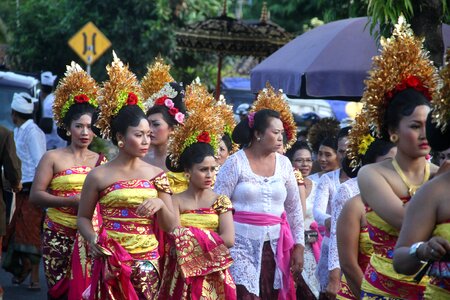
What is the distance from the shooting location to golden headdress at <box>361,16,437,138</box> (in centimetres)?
605

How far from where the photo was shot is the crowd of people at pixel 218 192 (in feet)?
19.8

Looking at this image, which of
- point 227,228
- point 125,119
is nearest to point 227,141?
point 227,228

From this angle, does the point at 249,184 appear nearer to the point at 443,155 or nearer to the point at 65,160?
the point at 65,160

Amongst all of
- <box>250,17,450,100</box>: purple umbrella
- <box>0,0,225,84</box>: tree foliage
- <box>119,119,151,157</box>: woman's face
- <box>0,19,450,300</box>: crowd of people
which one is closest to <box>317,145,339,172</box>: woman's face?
<box>0,19,450,300</box>: crowd of people

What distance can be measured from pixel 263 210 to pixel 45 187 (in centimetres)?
183

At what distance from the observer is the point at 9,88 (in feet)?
56.5

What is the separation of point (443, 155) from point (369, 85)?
1.77 ft

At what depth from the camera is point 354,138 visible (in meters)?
7.47

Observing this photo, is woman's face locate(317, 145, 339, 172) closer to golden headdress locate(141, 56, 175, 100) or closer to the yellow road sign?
golden headdress locate(141, 56, 175, 100)

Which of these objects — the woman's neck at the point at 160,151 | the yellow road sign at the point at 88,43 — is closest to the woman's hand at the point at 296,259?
the woman's neck at the point at 160,151

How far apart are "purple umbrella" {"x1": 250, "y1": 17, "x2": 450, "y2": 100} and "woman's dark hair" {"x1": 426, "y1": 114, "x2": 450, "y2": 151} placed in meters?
6.64

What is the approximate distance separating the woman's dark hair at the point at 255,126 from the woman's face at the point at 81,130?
1.24m

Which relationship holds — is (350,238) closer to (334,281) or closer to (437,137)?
(334,281)

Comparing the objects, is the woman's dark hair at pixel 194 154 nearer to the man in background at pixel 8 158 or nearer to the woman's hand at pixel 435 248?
the man in background at pixel 8 158
